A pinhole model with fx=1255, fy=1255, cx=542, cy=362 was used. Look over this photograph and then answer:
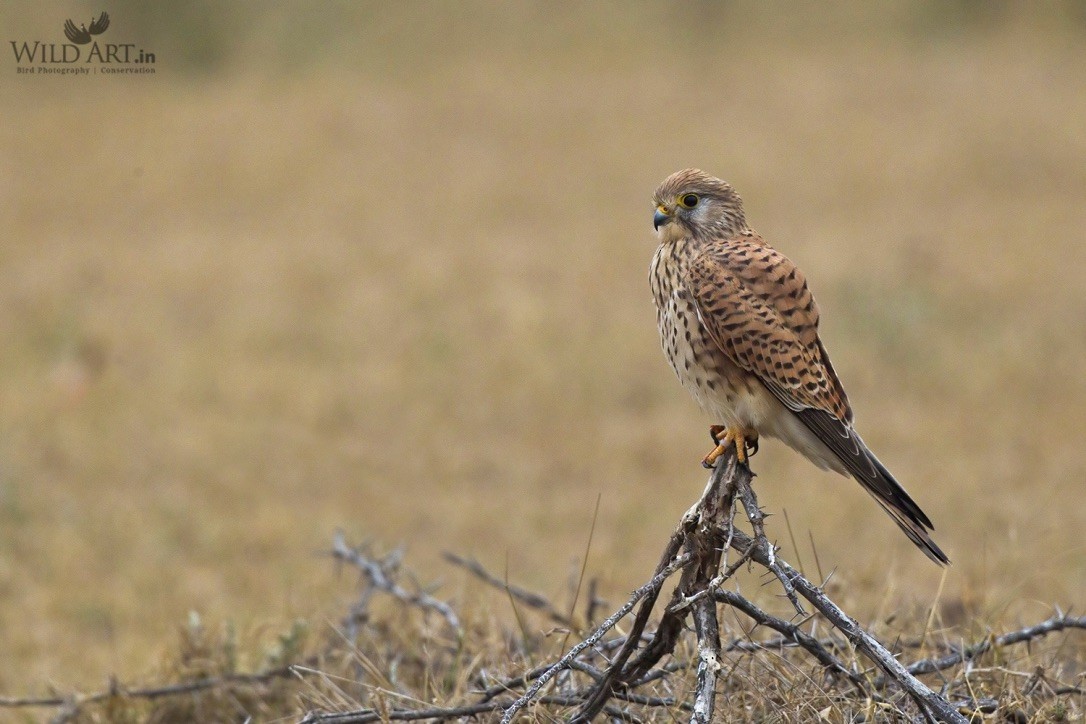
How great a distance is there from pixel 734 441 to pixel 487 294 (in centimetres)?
564

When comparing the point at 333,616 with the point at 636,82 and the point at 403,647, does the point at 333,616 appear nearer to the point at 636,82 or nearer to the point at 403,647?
the point at 403,647

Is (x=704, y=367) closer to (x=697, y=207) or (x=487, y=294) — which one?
(x=697, y=207)

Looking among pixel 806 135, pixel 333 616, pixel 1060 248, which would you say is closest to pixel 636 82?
pixel 806 135

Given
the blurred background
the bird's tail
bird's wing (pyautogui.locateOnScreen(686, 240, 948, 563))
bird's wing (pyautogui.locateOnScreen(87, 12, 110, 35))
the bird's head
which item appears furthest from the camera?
bird's wing (pyautogui.locateOnScreen(87, 12, 110, 35))

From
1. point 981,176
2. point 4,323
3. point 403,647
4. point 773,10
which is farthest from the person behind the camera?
point 773,10

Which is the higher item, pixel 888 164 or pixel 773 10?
pixel 773 10

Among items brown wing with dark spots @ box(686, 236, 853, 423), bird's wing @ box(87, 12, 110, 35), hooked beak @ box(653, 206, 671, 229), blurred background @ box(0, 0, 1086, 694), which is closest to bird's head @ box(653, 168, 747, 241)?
hooked beak @ box(653, 206, 671, 229)

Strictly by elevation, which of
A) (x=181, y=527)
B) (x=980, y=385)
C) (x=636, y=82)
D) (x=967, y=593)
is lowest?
(x=181, y=527)

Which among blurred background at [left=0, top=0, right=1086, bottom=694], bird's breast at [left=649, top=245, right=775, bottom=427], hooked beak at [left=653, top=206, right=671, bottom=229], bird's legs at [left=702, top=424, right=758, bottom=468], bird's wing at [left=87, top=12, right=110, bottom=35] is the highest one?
bird's wing at [left=87, top=12, right=110, bottom=35]

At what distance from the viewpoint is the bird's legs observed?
2.17 metres

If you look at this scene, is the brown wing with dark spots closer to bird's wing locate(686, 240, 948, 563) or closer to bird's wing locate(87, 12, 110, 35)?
bird's wing locate(686, 240, 948, 563)

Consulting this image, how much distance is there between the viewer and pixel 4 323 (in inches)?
290

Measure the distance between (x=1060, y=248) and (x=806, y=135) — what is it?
8.66ft

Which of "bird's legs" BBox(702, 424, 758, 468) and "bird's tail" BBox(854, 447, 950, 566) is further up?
"bird's legs" BBox(702, 424, 758, 468)
